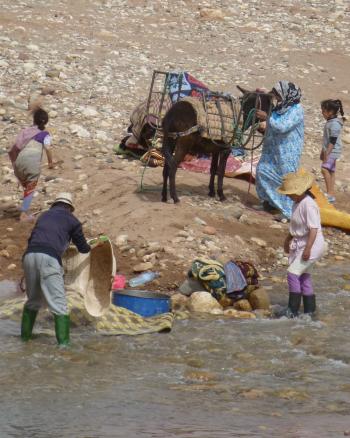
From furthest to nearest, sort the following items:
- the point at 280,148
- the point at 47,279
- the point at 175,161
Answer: the point at 280,148
the point at 175,161
the point at 47,279

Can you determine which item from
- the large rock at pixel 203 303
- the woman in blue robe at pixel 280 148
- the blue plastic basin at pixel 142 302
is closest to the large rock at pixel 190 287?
the large rock at pixel 203 303

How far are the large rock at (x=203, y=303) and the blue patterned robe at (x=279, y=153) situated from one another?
2876 millimetres

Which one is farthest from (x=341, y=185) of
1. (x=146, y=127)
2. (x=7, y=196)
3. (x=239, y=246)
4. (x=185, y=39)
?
(x=185, y=39)

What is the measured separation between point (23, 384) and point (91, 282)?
1.73 meters

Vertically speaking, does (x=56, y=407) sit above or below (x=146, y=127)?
below

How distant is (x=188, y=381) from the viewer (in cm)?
677

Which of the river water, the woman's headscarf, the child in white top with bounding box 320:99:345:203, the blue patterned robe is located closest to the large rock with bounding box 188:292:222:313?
the river water

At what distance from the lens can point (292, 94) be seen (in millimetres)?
10984

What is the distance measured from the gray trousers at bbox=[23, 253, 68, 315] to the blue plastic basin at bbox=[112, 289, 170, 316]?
101 centimetres

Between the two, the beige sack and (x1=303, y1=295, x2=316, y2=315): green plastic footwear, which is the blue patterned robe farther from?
the beige sack

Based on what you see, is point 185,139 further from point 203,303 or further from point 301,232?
point 301,232

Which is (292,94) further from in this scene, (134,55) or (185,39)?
(185,39)

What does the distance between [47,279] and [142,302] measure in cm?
121

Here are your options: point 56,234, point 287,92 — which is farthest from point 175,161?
point 56,234
